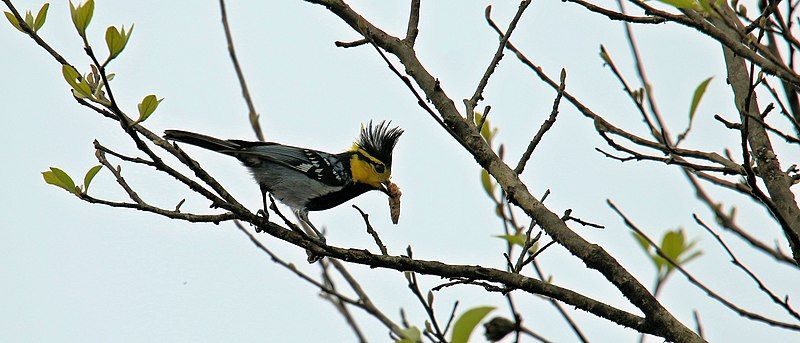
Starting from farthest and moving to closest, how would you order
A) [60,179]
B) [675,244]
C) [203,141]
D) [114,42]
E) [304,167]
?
[304,167] < [203,141] < [675,244] < [60,179] < [114,42]

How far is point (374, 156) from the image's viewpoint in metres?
7.12

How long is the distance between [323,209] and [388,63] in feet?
12.0

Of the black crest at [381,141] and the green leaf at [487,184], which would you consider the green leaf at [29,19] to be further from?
the black crest at [381,141]

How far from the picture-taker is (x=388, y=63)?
3.22m

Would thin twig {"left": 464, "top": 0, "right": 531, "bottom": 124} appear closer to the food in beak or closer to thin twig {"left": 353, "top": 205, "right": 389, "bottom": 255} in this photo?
thin twig {"left": 353, "top": 205, "right": 389, "bottom": 255}

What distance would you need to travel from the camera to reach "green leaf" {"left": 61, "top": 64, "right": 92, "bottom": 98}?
3051 mm

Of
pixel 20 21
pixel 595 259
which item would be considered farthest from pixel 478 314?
pixel 20 21

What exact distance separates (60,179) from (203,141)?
2.49 meters

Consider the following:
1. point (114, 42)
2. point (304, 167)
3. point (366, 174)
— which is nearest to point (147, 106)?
point (114, 42)

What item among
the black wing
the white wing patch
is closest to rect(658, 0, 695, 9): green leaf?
the black wing

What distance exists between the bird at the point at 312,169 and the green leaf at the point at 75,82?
105 inches

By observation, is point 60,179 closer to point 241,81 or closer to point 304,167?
point 241,81

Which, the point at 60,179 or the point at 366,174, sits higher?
the point at 366,174

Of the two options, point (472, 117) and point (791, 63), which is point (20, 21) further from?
point (791, 63)
